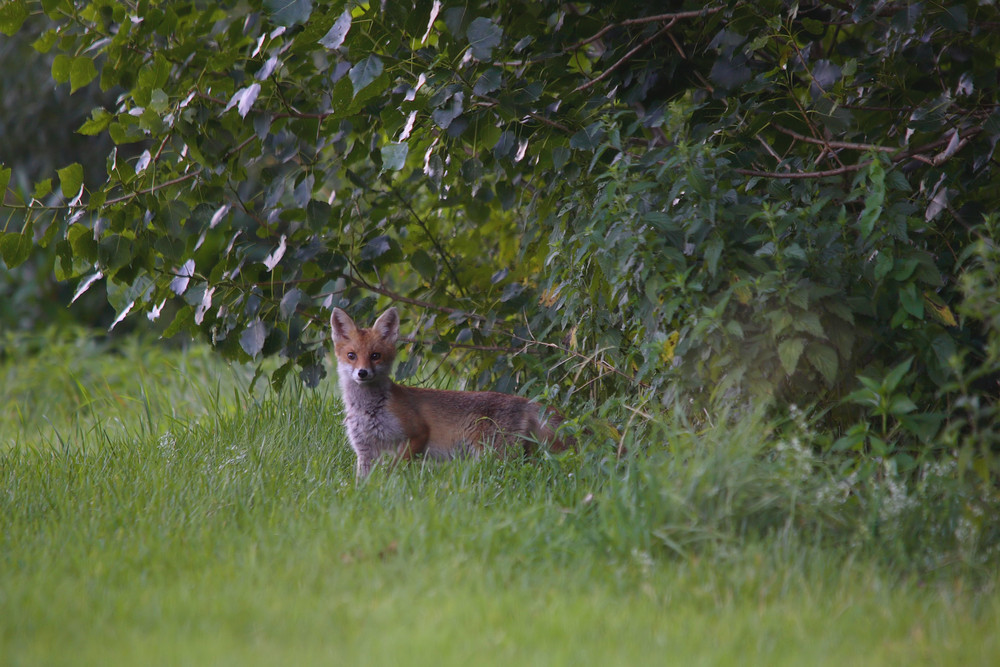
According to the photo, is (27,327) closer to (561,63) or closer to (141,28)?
(141,28)

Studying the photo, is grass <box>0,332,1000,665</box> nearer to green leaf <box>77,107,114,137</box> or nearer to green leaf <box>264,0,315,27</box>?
green leaf <box>77,107,114,137</box>

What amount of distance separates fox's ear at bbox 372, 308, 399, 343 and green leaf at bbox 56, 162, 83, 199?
206cm

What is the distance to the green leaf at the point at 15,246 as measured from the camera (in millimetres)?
4984

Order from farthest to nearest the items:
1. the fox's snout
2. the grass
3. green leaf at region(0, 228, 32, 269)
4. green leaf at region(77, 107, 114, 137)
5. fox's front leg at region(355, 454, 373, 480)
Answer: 1. the fox's snout
2. fox's front leg at region(355, 454, 373, 480)
3. green leaf at region(77, 107, 114, 137)
4. green leaf at region(0, 228, 32, 269)
5. the grass

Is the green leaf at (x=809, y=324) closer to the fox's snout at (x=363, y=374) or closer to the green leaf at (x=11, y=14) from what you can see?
the fox's snout at (x=363, y=374)

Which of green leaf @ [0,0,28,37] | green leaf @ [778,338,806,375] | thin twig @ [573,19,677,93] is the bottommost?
green leaf @ [778,338,806,375]

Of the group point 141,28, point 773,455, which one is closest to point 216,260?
point 141,28

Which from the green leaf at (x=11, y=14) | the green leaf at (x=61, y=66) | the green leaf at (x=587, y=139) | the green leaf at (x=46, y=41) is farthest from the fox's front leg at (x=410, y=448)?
the green leaf at (x=11, y=14)

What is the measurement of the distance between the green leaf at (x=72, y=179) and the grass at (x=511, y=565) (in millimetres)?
1657

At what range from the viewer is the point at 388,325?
6355 mm

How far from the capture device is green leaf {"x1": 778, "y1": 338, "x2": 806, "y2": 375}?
14.2ft

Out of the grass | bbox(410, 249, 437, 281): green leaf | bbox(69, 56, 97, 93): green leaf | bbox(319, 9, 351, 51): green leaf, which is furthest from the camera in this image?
bbox(410, 249, 437, 281): green leaf

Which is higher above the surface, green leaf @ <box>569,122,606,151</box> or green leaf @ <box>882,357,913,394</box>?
green leaf @ <box>569,122,606,151</box>

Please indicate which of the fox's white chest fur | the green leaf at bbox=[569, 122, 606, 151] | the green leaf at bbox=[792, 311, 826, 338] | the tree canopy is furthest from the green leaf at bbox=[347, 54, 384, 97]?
the green leaf at bbox=[792, 311, 826, 338]
